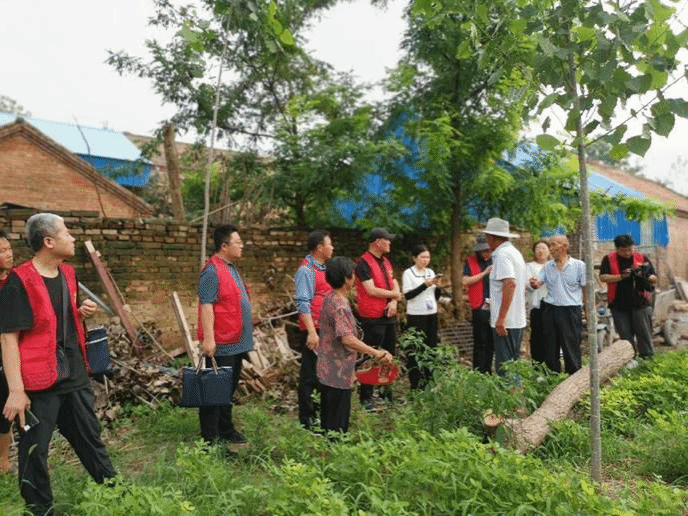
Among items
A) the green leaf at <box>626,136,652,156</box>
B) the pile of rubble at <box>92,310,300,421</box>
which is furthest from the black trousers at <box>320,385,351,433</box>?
the green leaf at <box>626,136,652,156</box>

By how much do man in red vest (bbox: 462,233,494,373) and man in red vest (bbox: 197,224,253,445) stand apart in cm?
265

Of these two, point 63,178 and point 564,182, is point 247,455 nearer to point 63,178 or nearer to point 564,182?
point 564,182

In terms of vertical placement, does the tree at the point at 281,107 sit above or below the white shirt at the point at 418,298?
above

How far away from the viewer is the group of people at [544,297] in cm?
534

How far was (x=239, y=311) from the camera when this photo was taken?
15.7ft

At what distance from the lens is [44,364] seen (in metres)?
3.13

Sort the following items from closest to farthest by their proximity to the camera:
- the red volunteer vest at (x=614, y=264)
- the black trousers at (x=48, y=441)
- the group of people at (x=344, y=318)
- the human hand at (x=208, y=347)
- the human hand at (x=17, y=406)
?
1. the human hand at (x=17, y=406)
2. the black trousers at (x=48, y=441)
3. the group of people at (x=344, y=318)
4. the human hand at (x=208, y=347)
5. the red volunteer vest at (x=614, y=264)

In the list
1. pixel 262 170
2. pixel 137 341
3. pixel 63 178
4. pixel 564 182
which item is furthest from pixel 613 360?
pixel 63 178

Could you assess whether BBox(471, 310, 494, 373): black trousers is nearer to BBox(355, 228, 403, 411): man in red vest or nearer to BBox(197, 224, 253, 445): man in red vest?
BBox(355, 228, 403, 411): man in red vest

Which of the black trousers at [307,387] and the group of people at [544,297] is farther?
the group of people at [544,297]

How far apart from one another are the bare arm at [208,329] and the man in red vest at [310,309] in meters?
0.82

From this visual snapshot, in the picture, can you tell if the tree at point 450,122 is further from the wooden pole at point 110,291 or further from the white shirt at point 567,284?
the wooden pole at point 110,291

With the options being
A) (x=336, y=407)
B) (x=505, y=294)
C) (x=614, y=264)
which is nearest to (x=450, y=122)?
(x=614, y=264)

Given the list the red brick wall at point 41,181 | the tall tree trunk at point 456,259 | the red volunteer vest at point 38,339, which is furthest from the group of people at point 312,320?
the red brick wall at point 41,181
